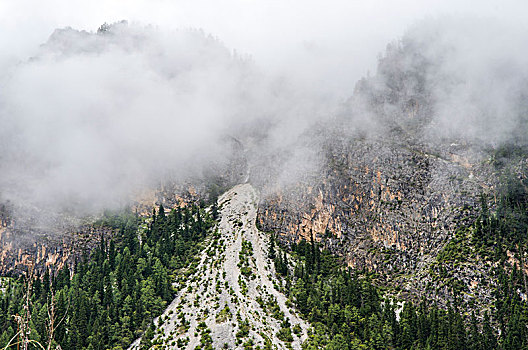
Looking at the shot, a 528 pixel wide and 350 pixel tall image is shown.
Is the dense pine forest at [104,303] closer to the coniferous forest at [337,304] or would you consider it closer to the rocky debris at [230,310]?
the coniferous forest at [337,304]

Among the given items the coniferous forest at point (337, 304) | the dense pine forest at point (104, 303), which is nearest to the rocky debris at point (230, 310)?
the coniferous forest at point (337, 304)

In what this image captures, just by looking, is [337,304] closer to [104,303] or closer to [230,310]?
[230,310]

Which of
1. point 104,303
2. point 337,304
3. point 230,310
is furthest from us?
point 104,303

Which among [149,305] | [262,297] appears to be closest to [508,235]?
[262,297]

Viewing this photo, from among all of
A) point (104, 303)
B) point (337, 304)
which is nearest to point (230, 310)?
point (337, 304)

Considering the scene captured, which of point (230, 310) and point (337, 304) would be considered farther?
point (337, 304)

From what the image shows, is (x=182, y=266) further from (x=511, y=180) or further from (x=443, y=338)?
(x=511, y=180)

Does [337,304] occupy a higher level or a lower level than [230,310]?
higher

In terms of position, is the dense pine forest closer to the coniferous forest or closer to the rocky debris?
the coniferous forest
